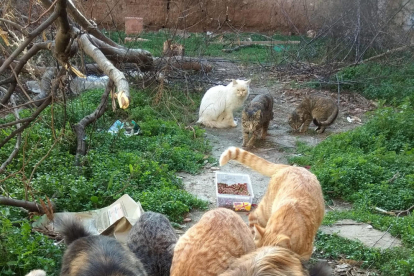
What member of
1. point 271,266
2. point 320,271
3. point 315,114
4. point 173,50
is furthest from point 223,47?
point 271,266

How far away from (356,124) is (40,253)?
8623 millimetres

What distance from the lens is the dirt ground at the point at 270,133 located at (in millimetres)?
6794

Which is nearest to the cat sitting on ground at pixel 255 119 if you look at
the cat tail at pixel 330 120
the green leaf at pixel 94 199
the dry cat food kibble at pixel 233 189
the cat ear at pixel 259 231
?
the cat tail at pixel 330 120

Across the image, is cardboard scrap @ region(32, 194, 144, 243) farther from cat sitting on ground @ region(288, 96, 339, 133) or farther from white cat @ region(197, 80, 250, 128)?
cat sitting on ground @ region(288, 96, 339, 133)

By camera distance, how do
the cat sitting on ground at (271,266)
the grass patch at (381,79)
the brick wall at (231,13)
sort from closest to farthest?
the cat sitting on ground at (271,266)
the grass patch at (381,79)
the brick wall at (231,13)

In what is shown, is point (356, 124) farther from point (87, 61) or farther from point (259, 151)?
point (87, 61)

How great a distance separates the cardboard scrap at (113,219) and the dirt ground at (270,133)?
2.77 ft

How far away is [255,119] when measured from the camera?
879 cm

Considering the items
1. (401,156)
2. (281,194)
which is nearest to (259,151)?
(401,156)

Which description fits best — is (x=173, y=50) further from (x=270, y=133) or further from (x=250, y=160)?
(x=250, y=160)

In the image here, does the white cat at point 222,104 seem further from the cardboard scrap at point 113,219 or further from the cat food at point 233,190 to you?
the cardboard scrap at point 113,219

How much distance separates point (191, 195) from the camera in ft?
20.5

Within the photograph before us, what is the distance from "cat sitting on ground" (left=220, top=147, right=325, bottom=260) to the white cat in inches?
187

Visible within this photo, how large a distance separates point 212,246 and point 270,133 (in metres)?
6.63
